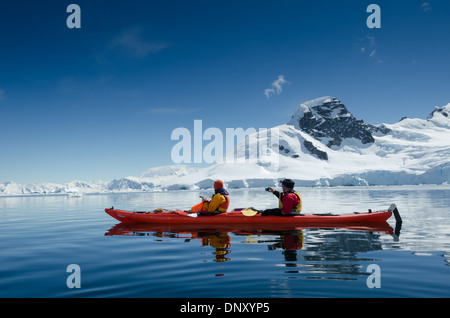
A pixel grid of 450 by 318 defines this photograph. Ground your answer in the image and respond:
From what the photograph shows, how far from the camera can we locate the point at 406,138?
181m

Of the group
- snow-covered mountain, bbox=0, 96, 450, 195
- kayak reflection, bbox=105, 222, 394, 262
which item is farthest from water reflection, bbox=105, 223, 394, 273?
snow-covered mountain, bbox=0, 96, 450, 195

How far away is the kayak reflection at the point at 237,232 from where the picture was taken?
8.96 meters

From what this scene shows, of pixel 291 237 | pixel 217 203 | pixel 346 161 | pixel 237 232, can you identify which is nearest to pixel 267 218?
pixel 237 232

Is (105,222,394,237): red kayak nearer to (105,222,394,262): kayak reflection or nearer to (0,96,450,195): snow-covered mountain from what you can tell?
(105,222,394,262): kayak reflection

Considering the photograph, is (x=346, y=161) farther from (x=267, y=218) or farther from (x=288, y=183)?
(x=288, y=183)

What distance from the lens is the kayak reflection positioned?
353 inches

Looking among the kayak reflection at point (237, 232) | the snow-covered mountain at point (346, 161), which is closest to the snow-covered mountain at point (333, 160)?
the snow-covered mountain at point (346, 161)

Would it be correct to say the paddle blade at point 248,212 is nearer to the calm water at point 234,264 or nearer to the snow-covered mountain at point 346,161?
the calm water at point 234,264

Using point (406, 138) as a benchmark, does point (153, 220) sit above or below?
below

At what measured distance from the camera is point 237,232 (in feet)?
36.6

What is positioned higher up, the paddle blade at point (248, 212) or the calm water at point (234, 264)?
the paddle blade at point (248, 212)
